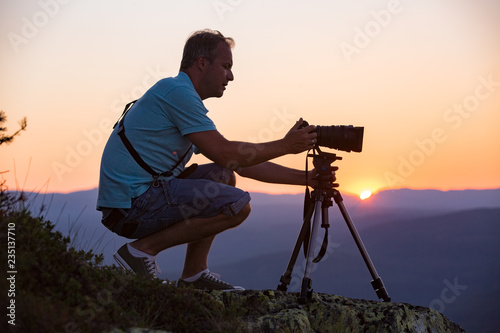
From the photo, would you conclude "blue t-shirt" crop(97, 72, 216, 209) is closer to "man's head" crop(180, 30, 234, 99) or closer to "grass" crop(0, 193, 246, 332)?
"man's head" crop(180, 30, 234, 99)

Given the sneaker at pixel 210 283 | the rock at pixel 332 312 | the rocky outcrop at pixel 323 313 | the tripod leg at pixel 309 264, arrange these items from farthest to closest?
the sneaker at pixel 210 283, the tripod leg at pixel 309 264, the rock at pixel 332 312, the rocky outcrop at pixel 323 313

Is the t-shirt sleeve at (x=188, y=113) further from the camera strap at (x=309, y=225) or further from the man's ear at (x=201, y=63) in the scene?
the camera strap at (x=309, y=225)

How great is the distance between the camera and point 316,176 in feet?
20.9

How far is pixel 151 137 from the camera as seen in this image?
20.2 feet

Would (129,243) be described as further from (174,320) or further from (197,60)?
(197,60)

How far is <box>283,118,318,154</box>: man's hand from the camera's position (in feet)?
19.7

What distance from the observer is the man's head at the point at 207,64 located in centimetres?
660

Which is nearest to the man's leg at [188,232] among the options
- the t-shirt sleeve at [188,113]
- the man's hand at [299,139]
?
the man's hand at [299,139]

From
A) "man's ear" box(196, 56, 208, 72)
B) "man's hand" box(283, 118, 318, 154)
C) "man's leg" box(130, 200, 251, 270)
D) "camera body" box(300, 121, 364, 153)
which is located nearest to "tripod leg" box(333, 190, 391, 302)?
"camera body" box(300, 121, 364, 153)

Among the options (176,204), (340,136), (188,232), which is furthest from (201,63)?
(188,232)

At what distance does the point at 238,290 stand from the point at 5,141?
10.5 ft

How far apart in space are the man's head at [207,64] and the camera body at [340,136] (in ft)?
4.12

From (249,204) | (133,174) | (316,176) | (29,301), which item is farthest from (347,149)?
(29,301)

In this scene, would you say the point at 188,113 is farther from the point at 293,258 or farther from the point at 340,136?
the point at 293,258
